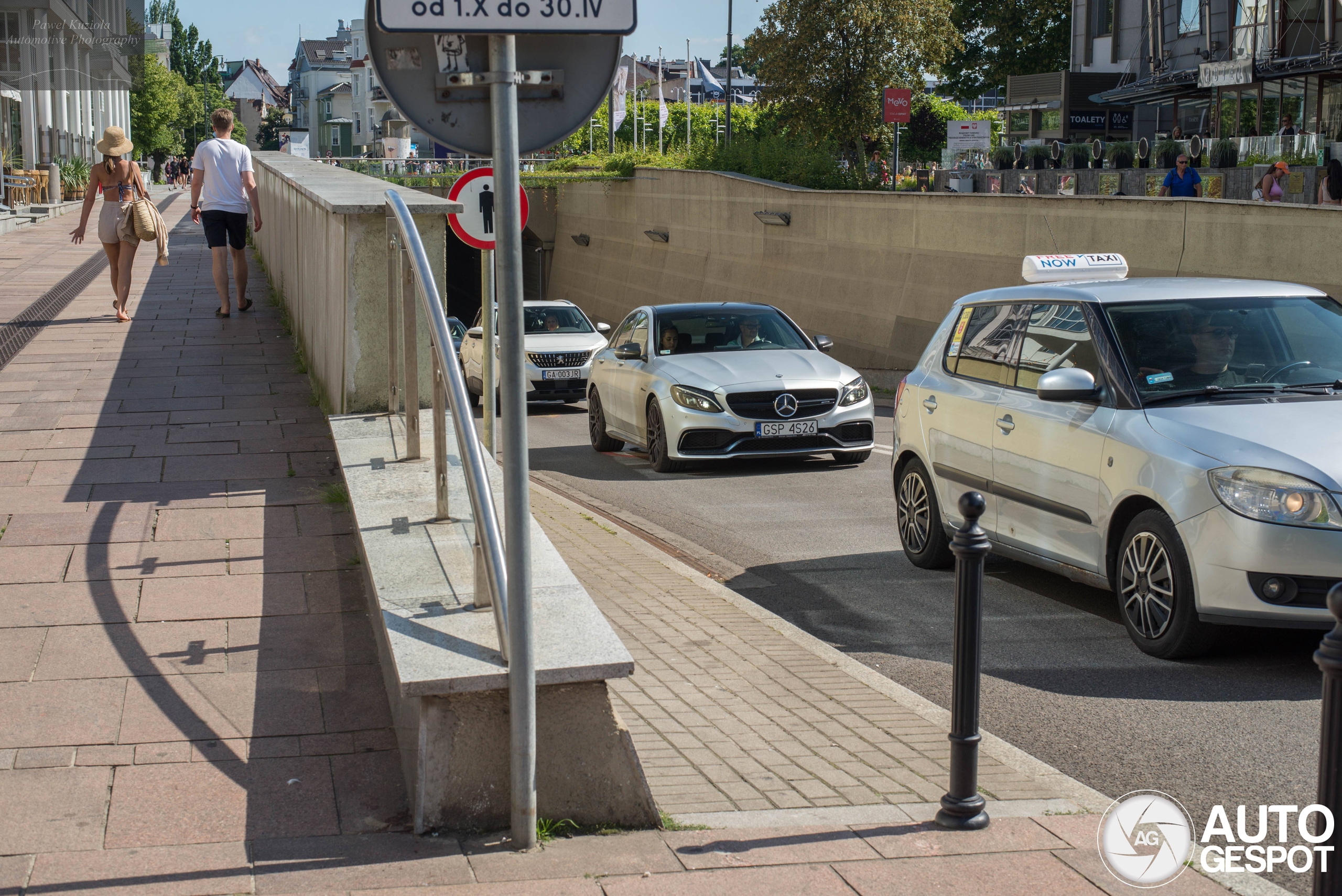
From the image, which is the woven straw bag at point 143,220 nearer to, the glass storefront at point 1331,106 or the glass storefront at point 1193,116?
the glass storefront at point 1331,106

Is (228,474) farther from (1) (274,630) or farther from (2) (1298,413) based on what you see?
(2) (1298,413)

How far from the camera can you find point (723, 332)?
13.8 meters

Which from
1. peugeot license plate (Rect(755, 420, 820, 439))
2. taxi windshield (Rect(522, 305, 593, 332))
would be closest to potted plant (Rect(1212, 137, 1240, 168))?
taxi windshield (Rect(522, 305, 593, 332))

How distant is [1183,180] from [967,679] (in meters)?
20.8

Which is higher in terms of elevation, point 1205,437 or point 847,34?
point 847,34

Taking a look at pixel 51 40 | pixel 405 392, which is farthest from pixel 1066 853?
pixel 51 40

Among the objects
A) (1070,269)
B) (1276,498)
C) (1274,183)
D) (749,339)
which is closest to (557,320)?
(749,339)

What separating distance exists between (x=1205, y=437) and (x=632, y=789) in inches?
135

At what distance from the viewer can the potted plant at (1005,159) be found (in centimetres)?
3416

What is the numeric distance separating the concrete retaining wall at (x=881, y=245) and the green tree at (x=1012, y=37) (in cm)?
2878

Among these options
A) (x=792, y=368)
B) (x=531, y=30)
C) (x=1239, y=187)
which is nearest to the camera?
(x=531, y=30)

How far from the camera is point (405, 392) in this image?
19.3 feet

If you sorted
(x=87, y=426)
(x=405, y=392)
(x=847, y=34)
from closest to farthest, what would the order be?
(x=405, y=392) < (x=87, y=426) < (x=847, y=34)

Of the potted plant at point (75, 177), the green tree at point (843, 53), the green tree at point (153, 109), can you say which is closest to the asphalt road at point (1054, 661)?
the green tree at point (843, 53)
